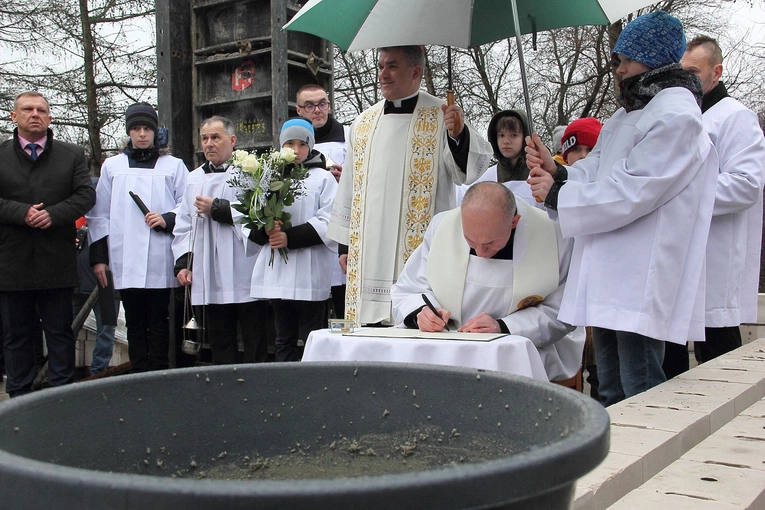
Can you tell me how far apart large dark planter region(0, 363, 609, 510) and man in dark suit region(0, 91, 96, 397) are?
16.4 feet

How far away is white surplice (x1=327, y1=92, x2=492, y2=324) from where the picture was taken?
16.3 feet

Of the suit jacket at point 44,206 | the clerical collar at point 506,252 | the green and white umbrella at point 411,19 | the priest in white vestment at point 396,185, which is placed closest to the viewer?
the clerical collar at point 506,252

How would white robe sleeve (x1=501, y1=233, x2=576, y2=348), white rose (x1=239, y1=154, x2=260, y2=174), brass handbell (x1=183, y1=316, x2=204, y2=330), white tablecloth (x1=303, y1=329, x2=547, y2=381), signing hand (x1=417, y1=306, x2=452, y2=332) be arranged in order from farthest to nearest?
brass handbell (x1=183, y1=316, x2=204, y2=330)
white rose (x1=239, y1=154, x2=260, y2=174)
white robe sleeve (x1=501, y1=233, x2=576, y2=348)
signing hand (x1=417, y1=306, x2=452, y2=332)
white tablecloth (x1=303, y1=329, x2=547, y2=381)

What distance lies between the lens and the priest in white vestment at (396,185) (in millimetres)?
4953

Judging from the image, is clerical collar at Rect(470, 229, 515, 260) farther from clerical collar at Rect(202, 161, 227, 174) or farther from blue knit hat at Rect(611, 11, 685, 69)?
clerical collar at Rect(202, 161, 227, 174)

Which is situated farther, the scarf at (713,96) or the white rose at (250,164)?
the white rose at (250,164)

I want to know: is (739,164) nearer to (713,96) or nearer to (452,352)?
(713,96)

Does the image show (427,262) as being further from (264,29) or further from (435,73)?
(435,73)

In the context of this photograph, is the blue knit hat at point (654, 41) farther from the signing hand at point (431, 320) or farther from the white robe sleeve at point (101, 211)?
the white robe sleeve at point (101, 211)

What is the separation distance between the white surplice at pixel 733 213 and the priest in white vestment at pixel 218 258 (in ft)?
10.9

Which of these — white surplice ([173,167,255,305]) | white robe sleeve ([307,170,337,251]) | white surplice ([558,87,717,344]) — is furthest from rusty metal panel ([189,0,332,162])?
white surplice ([558,87,717,344])

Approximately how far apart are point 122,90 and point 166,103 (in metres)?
8.75

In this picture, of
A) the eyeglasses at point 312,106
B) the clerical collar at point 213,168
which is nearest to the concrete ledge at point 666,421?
the eyeglasses at point 312,106

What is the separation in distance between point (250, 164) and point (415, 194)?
4.20 feet
